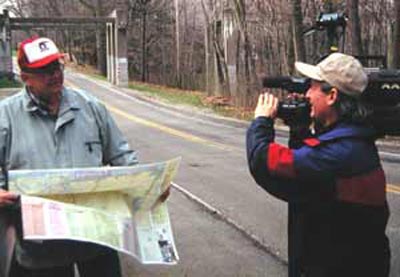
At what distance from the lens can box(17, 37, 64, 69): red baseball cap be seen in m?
3.63

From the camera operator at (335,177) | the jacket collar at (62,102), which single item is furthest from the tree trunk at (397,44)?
the camera operator at (335,177)

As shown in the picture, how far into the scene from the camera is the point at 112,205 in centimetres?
358

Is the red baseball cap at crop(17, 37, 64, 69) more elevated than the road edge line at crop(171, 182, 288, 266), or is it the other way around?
the red baseball cap at crop(17, 37, 64, 69)

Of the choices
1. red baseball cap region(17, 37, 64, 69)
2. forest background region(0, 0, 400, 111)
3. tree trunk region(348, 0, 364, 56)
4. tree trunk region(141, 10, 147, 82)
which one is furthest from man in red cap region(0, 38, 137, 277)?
tree trunk region(141, 10, 147, 82)

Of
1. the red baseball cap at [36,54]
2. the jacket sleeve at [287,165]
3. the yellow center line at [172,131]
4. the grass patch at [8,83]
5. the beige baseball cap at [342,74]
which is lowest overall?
the yellow center line at [172,131]

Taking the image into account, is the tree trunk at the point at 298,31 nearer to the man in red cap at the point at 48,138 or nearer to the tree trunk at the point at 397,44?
the tree trunk at the point at 397,44

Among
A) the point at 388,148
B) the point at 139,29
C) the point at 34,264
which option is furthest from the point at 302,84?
the point at 139,29

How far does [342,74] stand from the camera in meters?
3.15

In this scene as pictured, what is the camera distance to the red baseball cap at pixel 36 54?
3629 mm

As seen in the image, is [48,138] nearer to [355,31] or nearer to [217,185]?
[217,185]

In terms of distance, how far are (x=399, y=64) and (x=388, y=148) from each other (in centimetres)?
639

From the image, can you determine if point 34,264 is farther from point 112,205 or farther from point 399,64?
point 399,64

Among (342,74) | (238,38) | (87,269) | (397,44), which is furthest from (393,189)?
(238,38)

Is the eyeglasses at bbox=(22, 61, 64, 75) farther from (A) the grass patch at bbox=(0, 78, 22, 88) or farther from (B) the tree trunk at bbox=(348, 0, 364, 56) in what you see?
(A) the grass patch at bbox=(0, 78, 22, 88)
